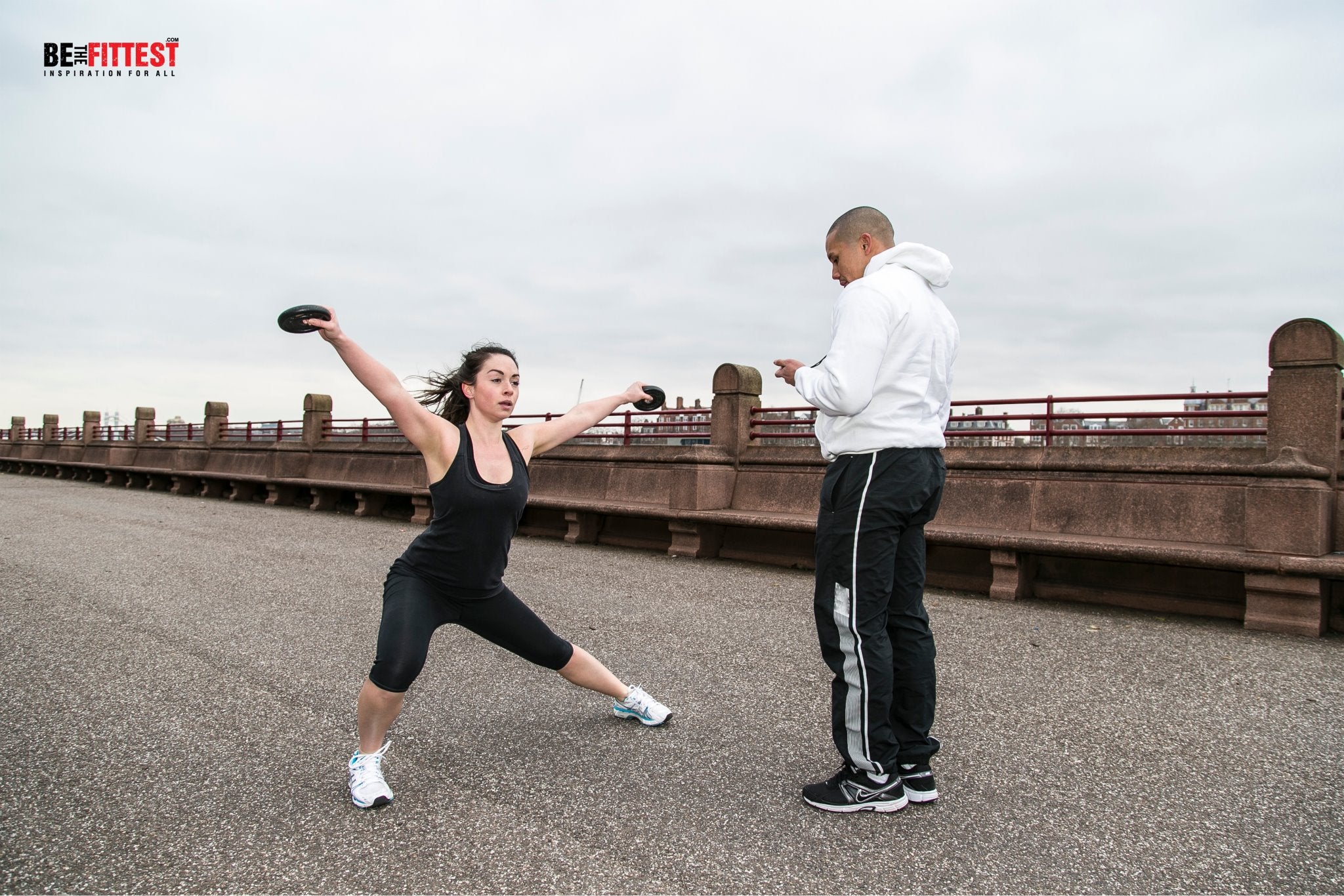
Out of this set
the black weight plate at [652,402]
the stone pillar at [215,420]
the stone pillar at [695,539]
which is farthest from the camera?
the stone pillar at [215,420]

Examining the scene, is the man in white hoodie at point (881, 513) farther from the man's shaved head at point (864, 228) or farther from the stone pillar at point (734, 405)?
the stone pillar at point (734, 405)

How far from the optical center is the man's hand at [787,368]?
3.17m

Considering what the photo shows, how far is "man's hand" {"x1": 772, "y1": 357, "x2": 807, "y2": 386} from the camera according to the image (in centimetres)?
317

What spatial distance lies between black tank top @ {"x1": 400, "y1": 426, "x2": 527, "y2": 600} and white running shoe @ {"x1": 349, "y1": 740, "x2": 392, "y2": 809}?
0.68 metres

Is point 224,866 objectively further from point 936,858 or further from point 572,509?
point 572,509

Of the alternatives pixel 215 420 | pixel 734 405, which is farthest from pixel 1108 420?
pixel 215 420

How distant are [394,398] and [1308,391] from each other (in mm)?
7511

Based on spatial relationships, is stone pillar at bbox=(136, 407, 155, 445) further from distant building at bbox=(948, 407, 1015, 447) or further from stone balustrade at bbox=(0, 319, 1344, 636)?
distant building at bbox=(948, 407, 1015, 447)

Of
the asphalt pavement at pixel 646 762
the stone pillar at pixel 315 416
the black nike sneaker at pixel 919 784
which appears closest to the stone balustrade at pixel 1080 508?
the asphalt pavement at pixel 646 762

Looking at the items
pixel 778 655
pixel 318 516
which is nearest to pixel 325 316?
pixel 778 655

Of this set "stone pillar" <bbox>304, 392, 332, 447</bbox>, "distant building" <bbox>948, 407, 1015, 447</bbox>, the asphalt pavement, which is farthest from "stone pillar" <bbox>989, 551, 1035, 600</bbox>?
"stone pillar" <bbox>304, 392, 332, 447</bbox>

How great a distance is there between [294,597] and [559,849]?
5.50m

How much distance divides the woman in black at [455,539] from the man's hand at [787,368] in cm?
103

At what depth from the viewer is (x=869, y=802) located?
9.87 feet
